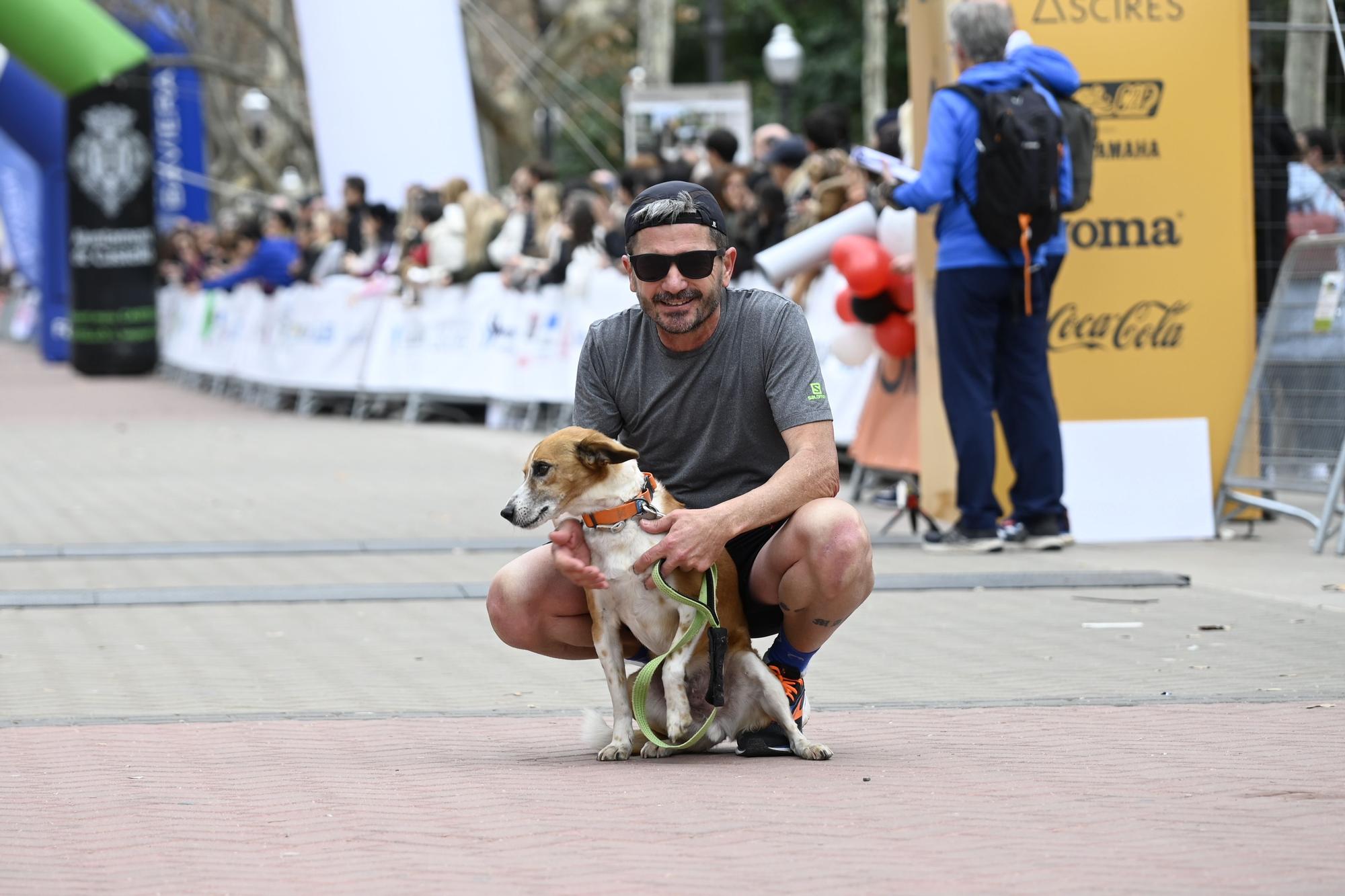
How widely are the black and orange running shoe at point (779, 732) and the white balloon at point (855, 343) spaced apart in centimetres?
647

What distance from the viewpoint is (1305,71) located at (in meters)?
14.2

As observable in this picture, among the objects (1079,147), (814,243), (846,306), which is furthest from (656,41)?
(1079,147)

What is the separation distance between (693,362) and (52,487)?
9560mm

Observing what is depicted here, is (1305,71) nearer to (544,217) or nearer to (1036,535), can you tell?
(1036,535)

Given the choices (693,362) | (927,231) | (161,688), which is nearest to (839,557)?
(693,362)

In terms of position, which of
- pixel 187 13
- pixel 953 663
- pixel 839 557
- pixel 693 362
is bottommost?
pixel 953 663

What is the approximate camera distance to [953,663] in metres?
7.07

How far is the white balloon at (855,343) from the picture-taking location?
11.9 m

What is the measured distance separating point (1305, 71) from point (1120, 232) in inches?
183

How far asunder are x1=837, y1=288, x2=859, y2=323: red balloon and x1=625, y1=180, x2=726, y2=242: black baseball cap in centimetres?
620

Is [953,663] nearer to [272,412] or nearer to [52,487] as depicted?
[52,487]

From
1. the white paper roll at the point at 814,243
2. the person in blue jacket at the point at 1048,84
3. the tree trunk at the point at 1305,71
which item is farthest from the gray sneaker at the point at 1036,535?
the tree trunk at the point at 1305,71

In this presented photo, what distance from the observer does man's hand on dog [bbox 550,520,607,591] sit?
514cm

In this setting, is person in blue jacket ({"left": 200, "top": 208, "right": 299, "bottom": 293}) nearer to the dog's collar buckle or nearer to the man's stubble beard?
the man's stubble beard
